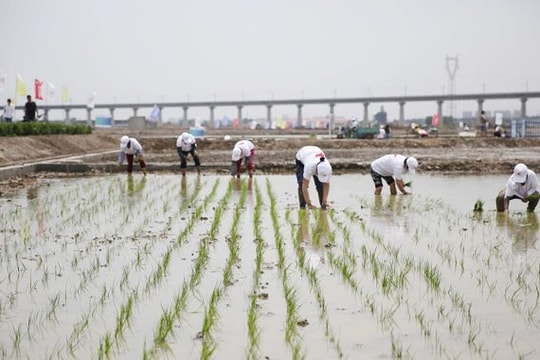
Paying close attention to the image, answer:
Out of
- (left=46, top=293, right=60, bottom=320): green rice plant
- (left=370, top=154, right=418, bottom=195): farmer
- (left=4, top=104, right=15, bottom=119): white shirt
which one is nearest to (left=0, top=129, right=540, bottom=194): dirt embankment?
(left=4, top=104, right=15, bottom=119): white shirt

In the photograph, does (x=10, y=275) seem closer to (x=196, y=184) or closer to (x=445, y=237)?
(x=445, y=237)

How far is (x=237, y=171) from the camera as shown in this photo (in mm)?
14852

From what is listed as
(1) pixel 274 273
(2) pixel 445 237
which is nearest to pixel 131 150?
(2) pixel 445 237

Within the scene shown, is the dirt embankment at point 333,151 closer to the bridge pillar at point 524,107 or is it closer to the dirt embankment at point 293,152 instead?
the dirt embankment at point 293,152

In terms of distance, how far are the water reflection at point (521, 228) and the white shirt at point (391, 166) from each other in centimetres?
219

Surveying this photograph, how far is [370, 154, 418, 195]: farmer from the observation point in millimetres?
10777

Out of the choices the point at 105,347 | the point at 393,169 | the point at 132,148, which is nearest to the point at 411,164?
the point at 393,169

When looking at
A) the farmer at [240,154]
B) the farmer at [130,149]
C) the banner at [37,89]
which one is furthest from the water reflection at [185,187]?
the banner at [37,89]

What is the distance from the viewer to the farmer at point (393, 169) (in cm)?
1078

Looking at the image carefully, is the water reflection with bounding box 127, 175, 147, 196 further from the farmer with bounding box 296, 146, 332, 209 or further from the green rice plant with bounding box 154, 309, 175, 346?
the green rice plant with bounding box 154, 309, 175, 346

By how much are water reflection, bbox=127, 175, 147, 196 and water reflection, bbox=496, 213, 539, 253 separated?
5880 millimetres

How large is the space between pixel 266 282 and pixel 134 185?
331 inches

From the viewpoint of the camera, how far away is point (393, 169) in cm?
1121

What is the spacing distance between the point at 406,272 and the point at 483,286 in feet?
2.05
